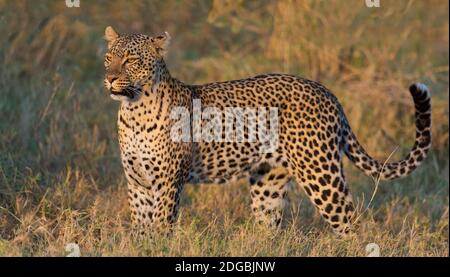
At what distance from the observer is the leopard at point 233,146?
7.93 meters

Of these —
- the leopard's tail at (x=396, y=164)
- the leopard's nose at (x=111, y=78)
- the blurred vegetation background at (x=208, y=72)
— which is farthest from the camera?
the blurred vegetation background at (x=208, y=72)

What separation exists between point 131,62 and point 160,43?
0.31 m

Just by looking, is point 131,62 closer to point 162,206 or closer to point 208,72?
point 162,206

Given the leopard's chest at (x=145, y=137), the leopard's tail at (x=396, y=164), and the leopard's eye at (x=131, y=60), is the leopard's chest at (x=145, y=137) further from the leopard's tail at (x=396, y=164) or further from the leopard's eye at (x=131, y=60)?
the leopard's tail at (x=396, y=164)

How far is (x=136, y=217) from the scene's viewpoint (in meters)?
8.31

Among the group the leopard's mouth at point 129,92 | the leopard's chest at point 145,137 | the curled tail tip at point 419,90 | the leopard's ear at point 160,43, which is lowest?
the leopard's chest at point 145,137

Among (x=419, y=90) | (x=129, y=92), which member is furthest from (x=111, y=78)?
(x=419, y=90)

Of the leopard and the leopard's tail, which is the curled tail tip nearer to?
the leopard

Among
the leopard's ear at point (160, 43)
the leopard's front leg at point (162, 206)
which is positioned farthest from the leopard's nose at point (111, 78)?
the leopard's front leg at point (162, 206)

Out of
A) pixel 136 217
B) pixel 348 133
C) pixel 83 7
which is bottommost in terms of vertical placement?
pixel 136 217

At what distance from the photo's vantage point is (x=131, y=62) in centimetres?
784
